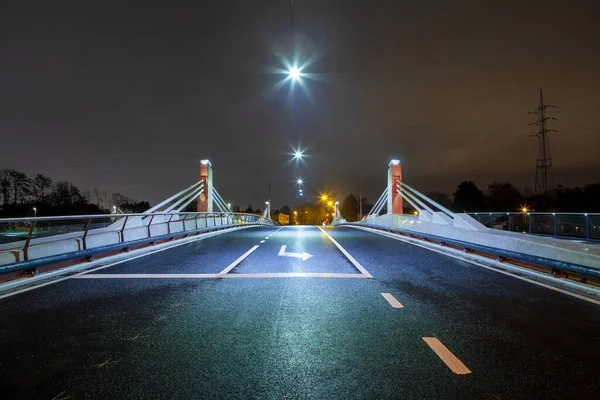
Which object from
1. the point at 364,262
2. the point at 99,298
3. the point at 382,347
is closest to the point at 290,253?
the point at 364,262

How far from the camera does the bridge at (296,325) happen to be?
3299 mm

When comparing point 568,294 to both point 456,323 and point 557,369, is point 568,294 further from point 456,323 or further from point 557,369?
point 557,369

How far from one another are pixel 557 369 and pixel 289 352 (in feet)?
8.52

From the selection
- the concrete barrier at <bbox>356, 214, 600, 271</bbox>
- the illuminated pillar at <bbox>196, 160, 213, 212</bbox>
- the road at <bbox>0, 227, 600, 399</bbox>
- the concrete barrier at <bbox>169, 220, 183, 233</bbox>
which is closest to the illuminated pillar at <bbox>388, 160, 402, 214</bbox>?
the concrete barrier at <bbox>356, 214, 600, 271</bbox>

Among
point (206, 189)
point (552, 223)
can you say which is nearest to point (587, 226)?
point (552, 223)

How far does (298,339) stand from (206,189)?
3109 cm

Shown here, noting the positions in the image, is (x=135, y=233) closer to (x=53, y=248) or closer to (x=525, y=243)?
(x=53, y=248)

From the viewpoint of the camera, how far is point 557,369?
3.59m

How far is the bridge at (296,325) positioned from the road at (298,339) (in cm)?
2

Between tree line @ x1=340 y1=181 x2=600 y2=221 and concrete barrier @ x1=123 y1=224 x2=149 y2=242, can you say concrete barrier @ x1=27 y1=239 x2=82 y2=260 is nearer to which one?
concrete barrier @ x1=123 y1=224 x2=149 y2=242

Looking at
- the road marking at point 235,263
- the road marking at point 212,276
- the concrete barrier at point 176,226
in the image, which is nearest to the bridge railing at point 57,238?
the road marking at point 212,276

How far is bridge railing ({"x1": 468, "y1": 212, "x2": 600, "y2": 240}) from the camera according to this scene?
16984 millimetres

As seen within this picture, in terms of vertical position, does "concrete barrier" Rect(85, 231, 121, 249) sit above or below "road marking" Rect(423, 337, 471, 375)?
above

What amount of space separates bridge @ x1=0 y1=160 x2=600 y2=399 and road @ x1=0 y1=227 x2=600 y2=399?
21 millimetres
